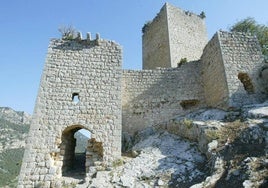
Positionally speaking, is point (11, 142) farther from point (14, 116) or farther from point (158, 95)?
point (158, 95)

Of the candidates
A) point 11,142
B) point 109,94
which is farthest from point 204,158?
point 11,142

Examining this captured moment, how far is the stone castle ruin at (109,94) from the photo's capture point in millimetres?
9570

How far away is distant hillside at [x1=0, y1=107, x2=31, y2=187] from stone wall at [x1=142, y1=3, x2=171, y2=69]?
46873 mm

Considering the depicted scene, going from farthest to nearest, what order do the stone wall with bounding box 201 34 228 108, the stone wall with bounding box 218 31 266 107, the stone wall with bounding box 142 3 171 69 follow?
the stone wall with bounding box 142 3 171 69
the stone wall with bounding box 201 34 228 108
the stone wall with bounding box 218 31 266 107

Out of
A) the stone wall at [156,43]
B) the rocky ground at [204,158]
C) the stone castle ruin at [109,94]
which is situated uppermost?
the stone wall at [156,43]

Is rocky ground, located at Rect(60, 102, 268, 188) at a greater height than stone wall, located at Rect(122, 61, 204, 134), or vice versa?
stone wall, located at Rect(122, 61, 204, 134)

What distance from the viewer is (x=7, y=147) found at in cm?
7931

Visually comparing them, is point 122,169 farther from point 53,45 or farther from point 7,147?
point 7,147

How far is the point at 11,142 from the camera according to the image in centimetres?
8262

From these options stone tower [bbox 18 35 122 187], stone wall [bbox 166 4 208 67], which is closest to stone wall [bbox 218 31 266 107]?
stone wall [bbox 166 4 208 67]

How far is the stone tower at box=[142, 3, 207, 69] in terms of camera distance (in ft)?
60.3

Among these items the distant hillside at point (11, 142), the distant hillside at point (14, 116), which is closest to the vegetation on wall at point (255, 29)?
the distant hillside at point (11, 142)

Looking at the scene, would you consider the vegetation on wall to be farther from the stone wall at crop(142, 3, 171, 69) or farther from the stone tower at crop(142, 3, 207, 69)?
the stone wall at crop(142, 3, 171, 69)

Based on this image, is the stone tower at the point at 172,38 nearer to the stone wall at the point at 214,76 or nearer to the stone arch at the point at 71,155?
the stone wall at the point at 214,76
